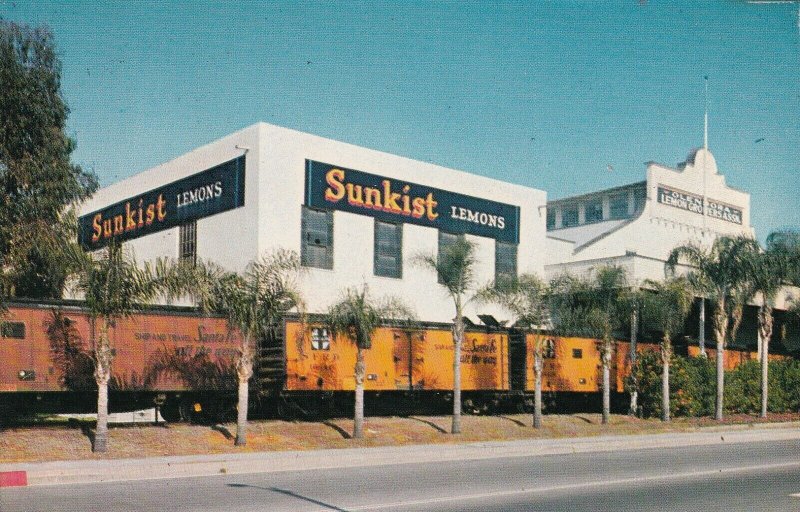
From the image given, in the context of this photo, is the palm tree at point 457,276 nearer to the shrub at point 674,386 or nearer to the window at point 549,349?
the window at point 549,349

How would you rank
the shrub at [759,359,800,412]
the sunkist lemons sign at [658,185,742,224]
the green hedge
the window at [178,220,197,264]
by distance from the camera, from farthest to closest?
the sunkist lemons sign at [658,185,742,224], the shrub at [759,359,800,412], the green hedge, the window at [178,220,197,264]

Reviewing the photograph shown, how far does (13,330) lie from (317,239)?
15.5 meters

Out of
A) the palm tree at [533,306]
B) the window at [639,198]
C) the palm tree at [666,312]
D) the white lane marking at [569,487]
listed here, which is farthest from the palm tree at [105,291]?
the window at [639,198]

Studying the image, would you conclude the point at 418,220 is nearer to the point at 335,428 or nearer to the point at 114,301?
the point at 335,428

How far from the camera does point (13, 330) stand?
22453mm

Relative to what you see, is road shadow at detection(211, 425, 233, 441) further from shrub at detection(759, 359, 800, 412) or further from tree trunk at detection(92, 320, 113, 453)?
shrub at detection(759, 359, 800, 412)

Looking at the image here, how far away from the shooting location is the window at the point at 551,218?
6581 cm

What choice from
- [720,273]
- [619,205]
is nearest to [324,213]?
[720,273]

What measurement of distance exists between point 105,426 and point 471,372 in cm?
1529

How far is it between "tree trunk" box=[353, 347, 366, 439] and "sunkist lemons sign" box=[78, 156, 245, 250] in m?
10.6

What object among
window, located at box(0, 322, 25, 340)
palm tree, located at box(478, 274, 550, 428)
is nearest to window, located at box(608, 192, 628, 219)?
palm tree, located at box(478, 274, 550, 428)

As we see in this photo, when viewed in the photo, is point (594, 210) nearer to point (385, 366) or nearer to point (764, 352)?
point (764, 352)

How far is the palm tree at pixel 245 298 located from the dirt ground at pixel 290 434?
4.00ft

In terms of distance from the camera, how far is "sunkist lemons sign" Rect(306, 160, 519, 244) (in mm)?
36719
